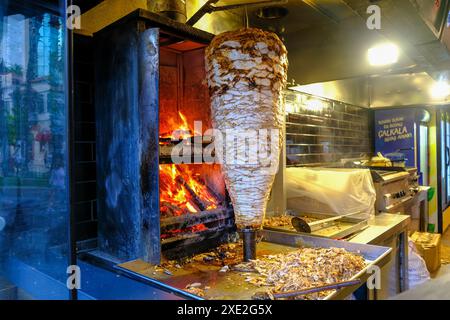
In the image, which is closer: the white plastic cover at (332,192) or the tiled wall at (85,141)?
the tiled wall at (85,141)

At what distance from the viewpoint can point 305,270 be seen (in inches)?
54.0

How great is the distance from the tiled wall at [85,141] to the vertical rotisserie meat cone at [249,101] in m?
0.90

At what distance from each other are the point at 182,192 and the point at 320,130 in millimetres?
2752

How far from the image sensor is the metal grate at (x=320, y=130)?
3654mm

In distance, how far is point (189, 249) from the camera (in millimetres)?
1763

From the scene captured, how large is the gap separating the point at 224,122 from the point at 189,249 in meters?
0.75

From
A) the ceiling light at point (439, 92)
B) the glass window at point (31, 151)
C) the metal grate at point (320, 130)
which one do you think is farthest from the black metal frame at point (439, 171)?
the glass window at point (31, 151)

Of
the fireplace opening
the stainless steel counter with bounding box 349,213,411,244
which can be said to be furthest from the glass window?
the stainless steel counter with bounding box 349,213,411,244

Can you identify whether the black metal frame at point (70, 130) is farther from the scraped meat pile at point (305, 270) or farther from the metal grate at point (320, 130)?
the metal grate at point (320, 130)

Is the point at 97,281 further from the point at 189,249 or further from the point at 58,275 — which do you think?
the point at 189,249

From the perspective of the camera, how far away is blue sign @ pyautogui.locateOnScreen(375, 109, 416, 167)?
6.18 meters

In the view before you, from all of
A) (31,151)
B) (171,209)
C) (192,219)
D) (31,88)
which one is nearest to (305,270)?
(192,219)

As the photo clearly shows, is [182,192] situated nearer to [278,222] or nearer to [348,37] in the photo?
[278,222]
